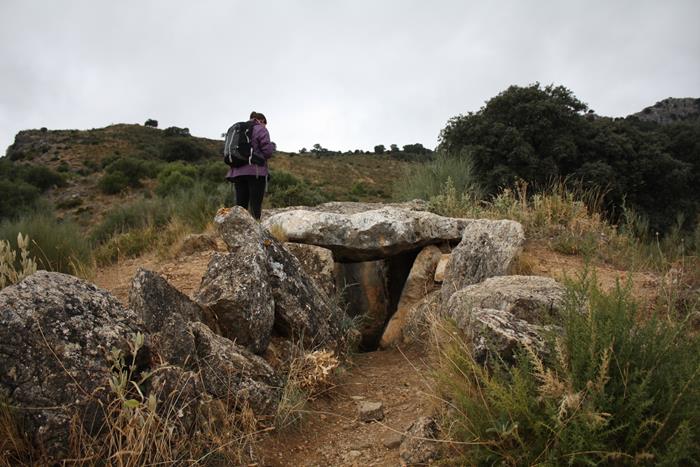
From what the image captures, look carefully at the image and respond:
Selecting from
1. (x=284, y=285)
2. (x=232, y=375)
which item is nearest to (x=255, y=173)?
(x=284, y=285)

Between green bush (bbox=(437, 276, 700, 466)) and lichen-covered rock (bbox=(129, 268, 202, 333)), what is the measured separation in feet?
6.25

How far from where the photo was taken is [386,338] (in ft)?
18.4

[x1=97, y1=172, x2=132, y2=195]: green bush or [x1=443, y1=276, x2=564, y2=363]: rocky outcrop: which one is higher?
[x1=97, y1=172, x2=132, y2=195]: green bush

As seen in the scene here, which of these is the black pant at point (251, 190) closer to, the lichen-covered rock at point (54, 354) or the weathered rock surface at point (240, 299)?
the weathered rock surface at point (240, 299)

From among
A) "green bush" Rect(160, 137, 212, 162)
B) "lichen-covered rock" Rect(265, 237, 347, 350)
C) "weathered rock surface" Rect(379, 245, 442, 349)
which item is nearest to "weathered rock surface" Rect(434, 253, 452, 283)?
"weathered rock surface" Rect(379, 245, 442, 349)

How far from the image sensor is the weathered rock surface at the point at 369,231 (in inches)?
239

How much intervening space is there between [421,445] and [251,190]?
4976 mm

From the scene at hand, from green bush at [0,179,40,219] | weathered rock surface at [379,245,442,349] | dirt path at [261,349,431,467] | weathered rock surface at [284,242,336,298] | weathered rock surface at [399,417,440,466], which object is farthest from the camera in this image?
green bush at [0,179,40,219]

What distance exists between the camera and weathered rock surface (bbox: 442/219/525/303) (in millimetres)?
5195

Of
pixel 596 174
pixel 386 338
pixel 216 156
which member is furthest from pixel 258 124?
pixel 216 156

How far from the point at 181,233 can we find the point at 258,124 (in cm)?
233

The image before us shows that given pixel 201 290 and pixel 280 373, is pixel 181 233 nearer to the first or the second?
pixel 201 290

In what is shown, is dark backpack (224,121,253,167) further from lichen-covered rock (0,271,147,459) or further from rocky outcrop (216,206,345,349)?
lichen-covered rock (0,271,147,459)

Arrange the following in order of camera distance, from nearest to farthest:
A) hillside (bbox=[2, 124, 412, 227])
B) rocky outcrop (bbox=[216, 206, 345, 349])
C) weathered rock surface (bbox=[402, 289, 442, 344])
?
rocky outcrop (bbox=[216, 206, 345, 349]) < weathered rock surface (bbox=[402, 289, 442, 344]) < hillside (bbox=[2, 124, 412, 227])
